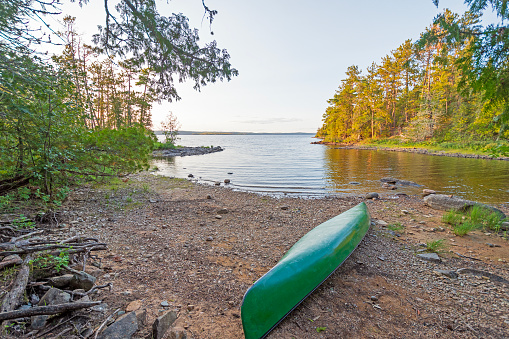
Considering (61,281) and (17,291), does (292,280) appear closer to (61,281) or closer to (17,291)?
(61,281)

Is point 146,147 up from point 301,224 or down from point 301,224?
up

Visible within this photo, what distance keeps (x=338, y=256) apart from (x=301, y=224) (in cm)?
240

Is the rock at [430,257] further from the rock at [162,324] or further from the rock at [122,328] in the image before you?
the rock at [122,328]

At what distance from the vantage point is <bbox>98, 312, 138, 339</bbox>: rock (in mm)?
1980

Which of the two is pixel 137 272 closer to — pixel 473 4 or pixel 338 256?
pixel 338 256

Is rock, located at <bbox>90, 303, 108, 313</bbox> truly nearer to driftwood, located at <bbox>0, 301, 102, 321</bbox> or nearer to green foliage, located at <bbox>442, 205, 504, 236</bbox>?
driftwood, located at <bbox>0, 301, 102, 321</bbox>

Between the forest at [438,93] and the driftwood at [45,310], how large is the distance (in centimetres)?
630

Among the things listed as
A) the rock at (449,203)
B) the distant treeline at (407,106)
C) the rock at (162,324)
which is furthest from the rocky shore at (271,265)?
the distant treeline at (407,106)

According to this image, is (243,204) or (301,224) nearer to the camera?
(301,224)

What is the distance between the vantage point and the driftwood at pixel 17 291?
199 cm

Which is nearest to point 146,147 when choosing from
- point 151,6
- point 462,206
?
point 151,6

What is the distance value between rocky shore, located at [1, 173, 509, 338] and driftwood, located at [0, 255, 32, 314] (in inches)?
25.1

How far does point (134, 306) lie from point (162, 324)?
55 centimetres

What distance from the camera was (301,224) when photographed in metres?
5.93
